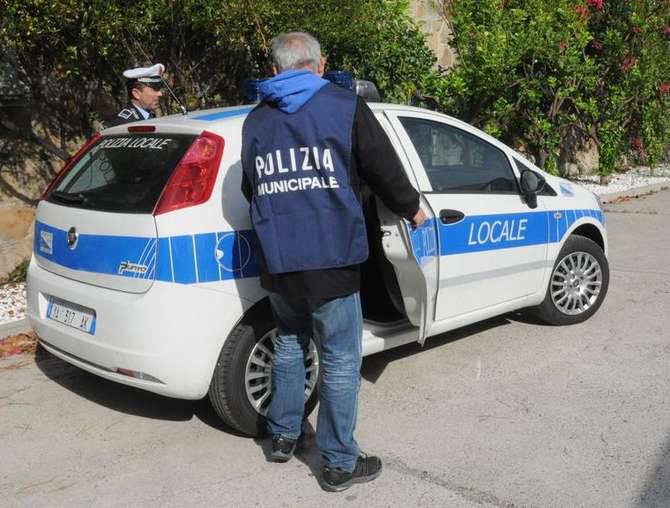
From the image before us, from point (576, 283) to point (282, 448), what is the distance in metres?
2.86

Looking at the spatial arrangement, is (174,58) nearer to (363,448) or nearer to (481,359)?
(481,359)

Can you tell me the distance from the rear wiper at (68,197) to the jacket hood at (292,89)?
1.36 m

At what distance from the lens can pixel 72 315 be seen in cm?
408

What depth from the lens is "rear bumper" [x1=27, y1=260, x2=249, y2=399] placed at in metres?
3.68

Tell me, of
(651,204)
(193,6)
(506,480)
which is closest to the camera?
(506,480)

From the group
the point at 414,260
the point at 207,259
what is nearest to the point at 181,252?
the point at 207,259

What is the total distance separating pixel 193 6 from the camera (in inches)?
251

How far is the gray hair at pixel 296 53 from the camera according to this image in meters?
3.37

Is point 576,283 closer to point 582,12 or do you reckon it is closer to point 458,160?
point 458,160

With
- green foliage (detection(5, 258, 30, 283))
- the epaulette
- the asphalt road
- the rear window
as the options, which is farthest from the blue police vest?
green foliage (detection(5, 258, 30, 283))

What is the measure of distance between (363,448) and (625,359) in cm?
207

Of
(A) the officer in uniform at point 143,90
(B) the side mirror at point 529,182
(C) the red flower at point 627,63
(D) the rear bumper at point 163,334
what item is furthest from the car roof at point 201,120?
(C) the red flower at point 627,63

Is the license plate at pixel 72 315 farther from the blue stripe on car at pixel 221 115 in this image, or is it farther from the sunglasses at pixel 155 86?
the sunglasses at pixel 155 86

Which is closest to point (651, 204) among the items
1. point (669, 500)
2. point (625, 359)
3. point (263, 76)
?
point (263, 76)
